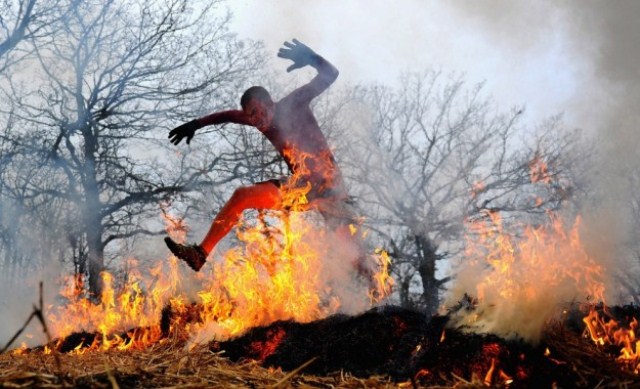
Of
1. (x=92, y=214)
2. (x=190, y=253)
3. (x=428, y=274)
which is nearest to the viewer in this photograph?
(x=190, y=253)

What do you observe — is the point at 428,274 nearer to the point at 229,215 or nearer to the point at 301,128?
the point at 301,128

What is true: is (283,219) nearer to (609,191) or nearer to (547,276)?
(547,276)

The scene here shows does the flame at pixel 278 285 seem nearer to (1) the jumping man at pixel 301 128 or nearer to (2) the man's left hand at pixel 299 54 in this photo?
(1) the jumping man at pixel 301 128

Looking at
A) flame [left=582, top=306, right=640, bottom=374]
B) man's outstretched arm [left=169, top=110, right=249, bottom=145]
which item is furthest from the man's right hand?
flame [left=582, top=306, right=640, bottom=374]

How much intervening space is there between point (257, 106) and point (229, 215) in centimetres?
141

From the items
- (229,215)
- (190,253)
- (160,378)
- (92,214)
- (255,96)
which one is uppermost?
(92,214)

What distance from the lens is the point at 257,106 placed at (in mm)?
6453

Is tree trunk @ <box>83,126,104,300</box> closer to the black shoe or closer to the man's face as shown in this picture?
the man's face

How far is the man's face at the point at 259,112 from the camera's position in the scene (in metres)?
6.44

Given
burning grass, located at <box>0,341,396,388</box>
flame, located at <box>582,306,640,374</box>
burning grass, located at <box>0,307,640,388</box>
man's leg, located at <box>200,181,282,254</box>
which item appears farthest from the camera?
man's leg, located at <box>200,181,282,254</box>

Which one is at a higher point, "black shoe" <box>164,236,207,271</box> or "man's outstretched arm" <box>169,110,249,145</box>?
"man's outstretched arm" <box>169,110,249,145</box>

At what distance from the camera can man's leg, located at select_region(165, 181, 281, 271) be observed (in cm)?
570

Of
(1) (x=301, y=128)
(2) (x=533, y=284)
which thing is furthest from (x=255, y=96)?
(2) (x=533, y=284)

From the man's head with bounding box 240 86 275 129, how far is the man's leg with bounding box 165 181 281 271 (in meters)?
0.90
